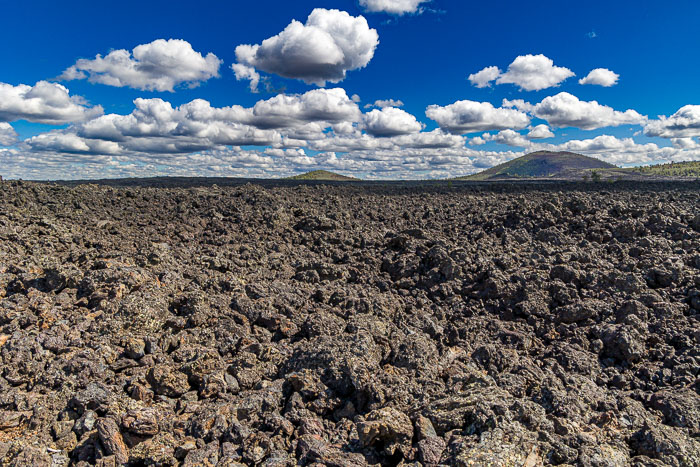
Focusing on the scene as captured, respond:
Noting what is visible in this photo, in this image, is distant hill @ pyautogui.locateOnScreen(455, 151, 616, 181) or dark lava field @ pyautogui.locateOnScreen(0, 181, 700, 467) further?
distant hill @ pyautogui.locateOnScreen(455, 151, 616, 181)

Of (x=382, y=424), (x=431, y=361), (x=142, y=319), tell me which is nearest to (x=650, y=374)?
(x=431, y=361)

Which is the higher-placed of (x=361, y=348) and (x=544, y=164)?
(x=544, y=164)

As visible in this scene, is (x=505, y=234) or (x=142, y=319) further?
(x=505, y=234)

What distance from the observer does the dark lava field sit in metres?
3.72

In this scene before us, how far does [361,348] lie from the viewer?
5016 mm

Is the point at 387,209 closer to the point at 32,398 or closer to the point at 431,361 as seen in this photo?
the point at 431,361

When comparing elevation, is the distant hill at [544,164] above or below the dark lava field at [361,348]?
above

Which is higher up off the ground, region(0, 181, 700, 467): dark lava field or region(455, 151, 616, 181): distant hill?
region(455, 151, 616, 181): distant hill

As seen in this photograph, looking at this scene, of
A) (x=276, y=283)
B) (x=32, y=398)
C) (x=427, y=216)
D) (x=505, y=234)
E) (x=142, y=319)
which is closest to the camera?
(x=32, y=398)

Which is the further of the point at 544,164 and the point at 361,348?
the point at 544,164

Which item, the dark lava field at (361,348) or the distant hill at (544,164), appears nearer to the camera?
the dark lava field at (361,348)

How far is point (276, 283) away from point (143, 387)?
11.2 ft

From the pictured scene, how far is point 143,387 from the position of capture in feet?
15.0

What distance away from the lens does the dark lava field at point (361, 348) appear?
3.72 meters
